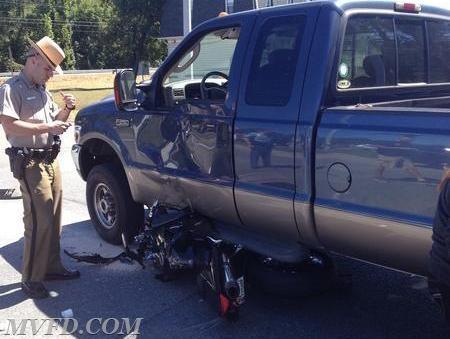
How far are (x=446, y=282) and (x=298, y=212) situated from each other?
1.16 m

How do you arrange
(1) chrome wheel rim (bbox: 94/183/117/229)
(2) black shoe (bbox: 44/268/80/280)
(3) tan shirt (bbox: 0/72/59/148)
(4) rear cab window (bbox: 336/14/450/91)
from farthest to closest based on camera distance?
(1) chrome wheel rim (bbox: 94/183/117/229) < (2) black shoe (bbox: 44/268/80/280) < (3) tan shirt (bbox: 0/72/59/148) < (4) rear cab window (bbox: 336/14/450/91)

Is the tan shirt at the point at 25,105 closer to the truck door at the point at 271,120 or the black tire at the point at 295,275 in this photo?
the truck door at the point at 271,120

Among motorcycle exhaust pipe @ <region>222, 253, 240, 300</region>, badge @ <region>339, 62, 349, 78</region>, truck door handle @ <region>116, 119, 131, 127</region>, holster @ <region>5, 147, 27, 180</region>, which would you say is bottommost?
motorcycle exhaust pipe @ <region>222, 253, 240, 300</region>

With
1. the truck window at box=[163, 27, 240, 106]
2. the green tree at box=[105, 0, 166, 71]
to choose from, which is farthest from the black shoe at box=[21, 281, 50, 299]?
the green tree at box=[105, 0, 166, 71]

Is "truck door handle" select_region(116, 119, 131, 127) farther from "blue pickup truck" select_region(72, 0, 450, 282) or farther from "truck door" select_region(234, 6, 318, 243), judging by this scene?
"truck door" select_region(234, 6, 318, 243)

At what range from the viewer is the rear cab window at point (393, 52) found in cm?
367

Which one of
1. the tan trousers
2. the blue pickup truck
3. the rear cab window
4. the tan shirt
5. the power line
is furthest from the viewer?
the power line

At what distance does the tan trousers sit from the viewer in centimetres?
435

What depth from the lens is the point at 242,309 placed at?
4121mm

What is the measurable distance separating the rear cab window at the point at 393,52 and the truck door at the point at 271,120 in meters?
0.31

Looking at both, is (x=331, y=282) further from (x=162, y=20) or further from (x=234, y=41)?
(x=162, y=20)

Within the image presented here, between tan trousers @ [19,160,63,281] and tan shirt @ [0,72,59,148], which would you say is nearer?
tan shirt @ [0,72,59,148]

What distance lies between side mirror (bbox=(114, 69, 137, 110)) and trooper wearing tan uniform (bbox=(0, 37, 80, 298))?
1.63 ft

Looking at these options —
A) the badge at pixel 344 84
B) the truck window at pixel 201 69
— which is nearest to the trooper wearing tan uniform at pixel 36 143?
the truck window at pixel 201 69
